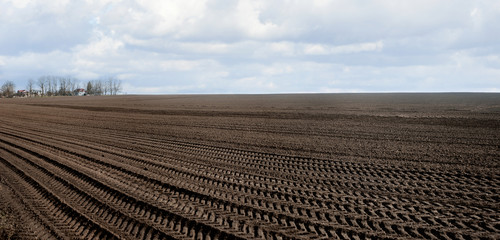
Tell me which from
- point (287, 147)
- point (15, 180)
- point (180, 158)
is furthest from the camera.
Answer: point (287, 147)

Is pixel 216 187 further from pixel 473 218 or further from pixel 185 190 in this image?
pixel 473 218

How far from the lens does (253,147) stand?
37.9ft

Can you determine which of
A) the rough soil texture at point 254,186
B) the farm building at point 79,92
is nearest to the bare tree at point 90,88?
the farm building at point 79,92

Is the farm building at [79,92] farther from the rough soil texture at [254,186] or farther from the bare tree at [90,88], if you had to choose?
the rough soil texture at [254,186]

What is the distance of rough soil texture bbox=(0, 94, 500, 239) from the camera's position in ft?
17.8

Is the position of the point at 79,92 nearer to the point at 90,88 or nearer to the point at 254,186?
the point at 90,88

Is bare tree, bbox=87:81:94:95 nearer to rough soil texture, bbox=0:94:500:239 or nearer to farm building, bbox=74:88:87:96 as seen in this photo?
farm building, bbox=74:88:87:96

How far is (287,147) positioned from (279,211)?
5.67 meters

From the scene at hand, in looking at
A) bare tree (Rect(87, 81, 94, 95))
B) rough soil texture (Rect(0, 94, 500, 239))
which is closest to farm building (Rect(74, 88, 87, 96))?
bare tree (Rect(87, 81, 94, 95))

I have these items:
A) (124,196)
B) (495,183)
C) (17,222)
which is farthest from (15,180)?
(495,183)

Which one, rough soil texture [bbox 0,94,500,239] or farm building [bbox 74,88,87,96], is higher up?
farm building [bbox 74,88,87,96]

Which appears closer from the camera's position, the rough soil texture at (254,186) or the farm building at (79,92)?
the rough soil texture at (254,186)

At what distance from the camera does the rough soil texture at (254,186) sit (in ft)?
17.8

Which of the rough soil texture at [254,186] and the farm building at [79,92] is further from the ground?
the farm building at [79,92]
